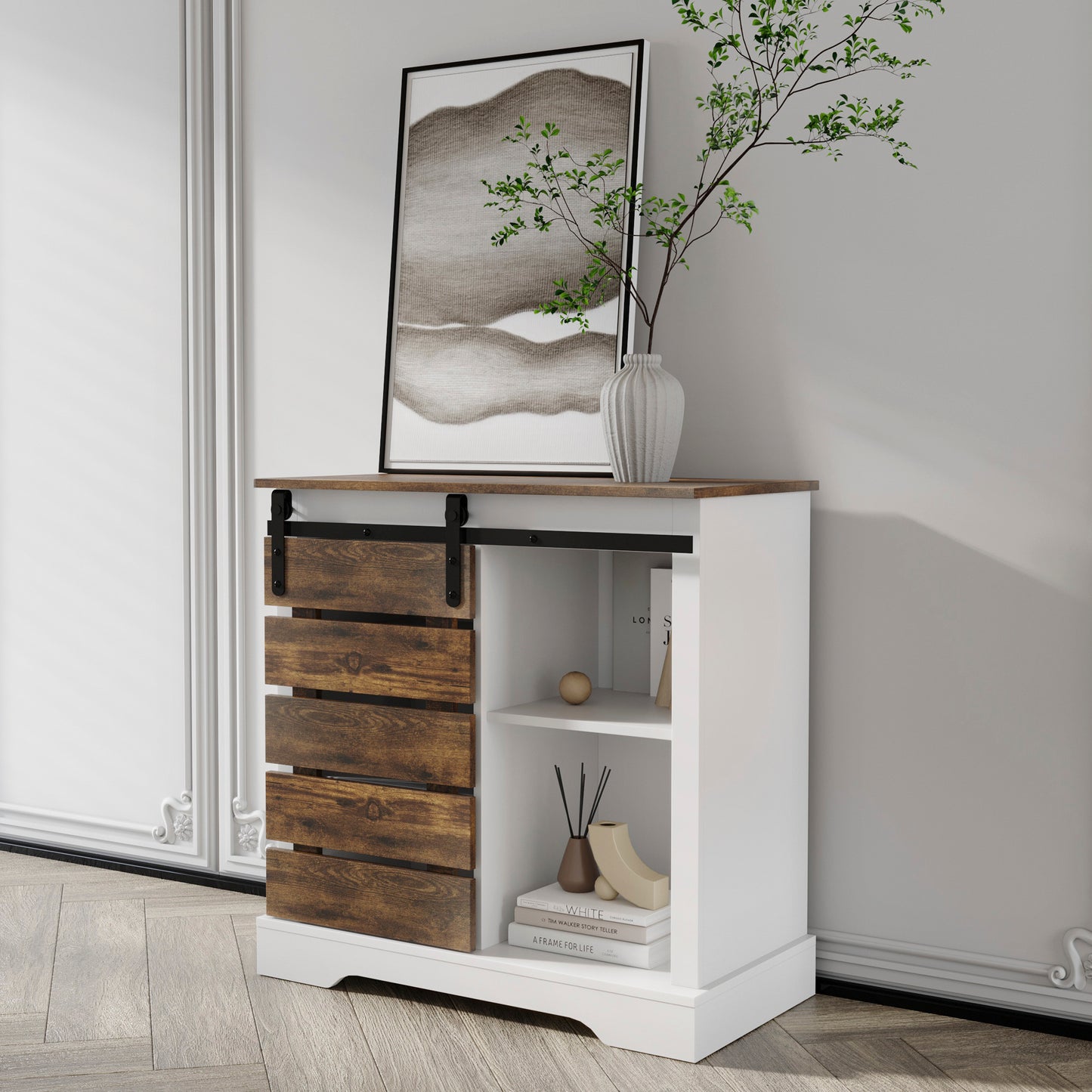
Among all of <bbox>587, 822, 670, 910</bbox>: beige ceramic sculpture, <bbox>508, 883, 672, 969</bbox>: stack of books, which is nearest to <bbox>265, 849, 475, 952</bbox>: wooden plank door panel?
<bbox>508, 883, 672, 969</bbox>: stack of books

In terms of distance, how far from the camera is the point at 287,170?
3074 millimetres

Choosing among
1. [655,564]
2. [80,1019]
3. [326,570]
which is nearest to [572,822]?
[655,564]

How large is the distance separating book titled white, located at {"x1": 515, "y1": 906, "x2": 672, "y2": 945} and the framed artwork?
2.74 ft

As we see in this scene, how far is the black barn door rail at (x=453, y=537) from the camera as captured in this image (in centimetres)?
221

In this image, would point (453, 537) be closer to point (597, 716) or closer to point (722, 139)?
point (597, 716)

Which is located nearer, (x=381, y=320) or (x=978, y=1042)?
(x=978, y=1042)

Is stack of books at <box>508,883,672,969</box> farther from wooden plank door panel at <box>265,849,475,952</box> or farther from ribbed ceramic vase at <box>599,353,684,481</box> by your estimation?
ribbed ceramic vase at <box>599,353,684,481</box>

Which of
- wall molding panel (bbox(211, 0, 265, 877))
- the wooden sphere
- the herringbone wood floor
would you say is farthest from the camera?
wall molding panel (bbox(211, 0, 265, 877))

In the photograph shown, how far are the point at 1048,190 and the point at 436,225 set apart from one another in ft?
3.94

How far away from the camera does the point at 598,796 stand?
2.53m

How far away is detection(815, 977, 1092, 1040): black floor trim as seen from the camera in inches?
92.0

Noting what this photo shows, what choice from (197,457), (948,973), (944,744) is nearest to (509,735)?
(944,744)

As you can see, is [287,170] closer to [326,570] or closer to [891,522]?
[326,570]

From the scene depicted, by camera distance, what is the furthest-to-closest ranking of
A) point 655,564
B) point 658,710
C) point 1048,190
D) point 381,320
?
point 381,320, point 655,564, point 658,710, point 1048,190
